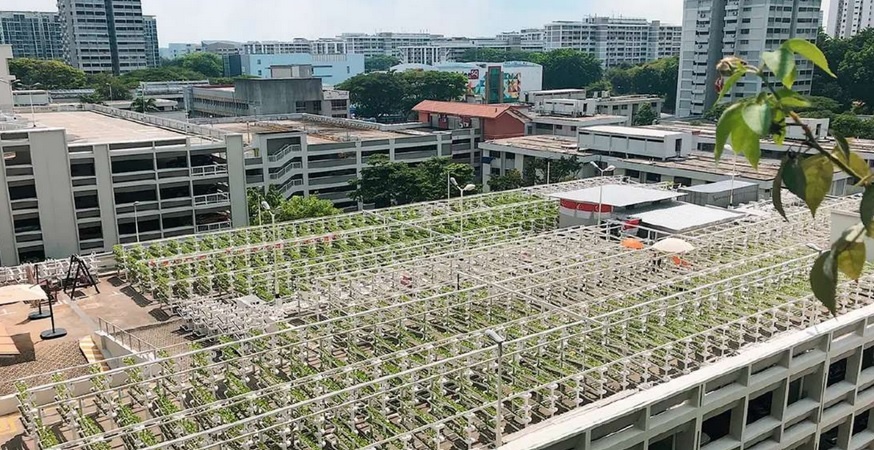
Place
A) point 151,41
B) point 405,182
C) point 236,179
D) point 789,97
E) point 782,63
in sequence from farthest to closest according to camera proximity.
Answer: point 151,41
point 405,182
point 236,179
point 789,97
point 782,63

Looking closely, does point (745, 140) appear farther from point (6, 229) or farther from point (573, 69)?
point (573, 69)

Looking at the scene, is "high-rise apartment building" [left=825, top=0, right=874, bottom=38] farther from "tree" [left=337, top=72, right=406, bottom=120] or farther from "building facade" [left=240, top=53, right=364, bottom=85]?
"building facade" [left=240, top=53, right=364, bottom=85]

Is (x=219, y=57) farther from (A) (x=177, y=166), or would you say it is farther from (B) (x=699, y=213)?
(B) (x=699, y=213)

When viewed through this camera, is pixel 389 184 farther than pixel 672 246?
Yes

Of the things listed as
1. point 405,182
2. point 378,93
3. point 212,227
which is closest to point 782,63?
point 212,227

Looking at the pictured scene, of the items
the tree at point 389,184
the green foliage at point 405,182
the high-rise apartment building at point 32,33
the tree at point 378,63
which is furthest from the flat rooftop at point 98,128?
the high-rise apartment building at point 32,33

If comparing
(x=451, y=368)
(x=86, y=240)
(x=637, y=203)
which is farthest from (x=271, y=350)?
(x=86, y=240)

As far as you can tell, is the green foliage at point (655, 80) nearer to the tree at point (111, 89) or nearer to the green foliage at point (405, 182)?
the green foliage at point (405, 182)
